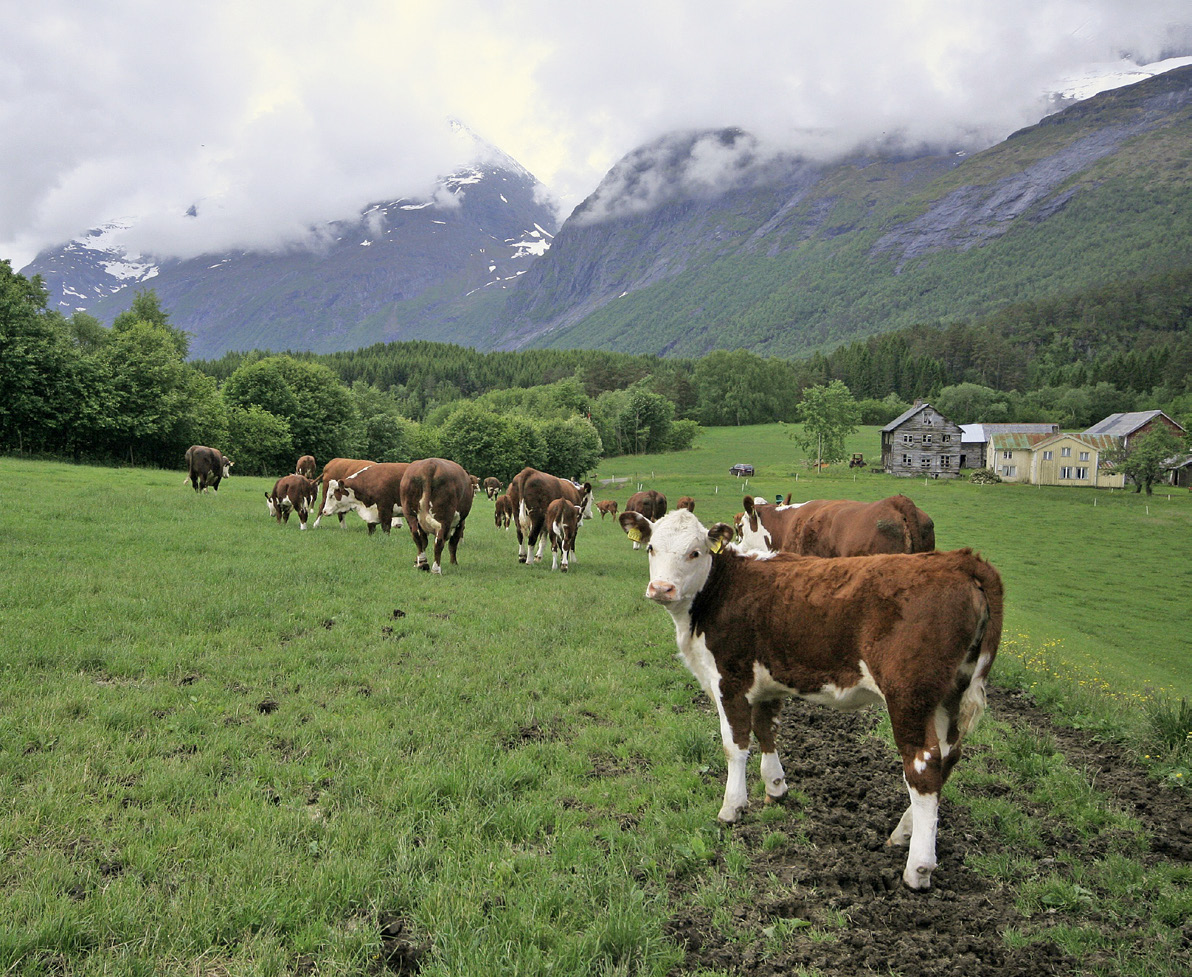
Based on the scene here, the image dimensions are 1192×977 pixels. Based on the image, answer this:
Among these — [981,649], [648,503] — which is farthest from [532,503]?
[981,649]

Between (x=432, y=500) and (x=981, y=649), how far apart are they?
1223cm

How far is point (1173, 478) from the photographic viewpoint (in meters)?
73.8

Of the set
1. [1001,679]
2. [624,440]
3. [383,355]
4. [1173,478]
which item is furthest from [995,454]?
[383,355]

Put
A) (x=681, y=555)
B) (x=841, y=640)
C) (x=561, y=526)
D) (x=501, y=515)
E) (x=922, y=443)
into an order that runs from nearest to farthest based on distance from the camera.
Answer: (x=841, y=640) < (x=681, y=555) < (x=561, y=526) < (x=501, y=515) < (x=922, y=443)

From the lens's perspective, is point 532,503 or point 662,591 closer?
point 662,591

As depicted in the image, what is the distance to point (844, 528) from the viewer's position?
10.8m

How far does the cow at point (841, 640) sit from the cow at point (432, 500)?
9424mm

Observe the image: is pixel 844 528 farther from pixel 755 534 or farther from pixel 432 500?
pixel 432 500

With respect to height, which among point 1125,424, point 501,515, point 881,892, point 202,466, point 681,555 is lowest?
point 881,892

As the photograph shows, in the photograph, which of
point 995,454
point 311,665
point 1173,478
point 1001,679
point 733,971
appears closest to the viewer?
point 733,971

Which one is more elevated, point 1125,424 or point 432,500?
point 1125,424

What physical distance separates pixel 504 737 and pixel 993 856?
436cm

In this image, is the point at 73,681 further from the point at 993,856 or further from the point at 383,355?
the point at 383,355

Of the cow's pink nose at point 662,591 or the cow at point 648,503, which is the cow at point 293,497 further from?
the cow's pink nose at point 662,591
